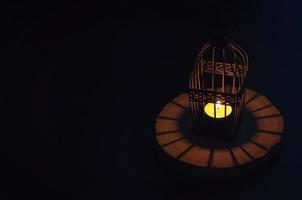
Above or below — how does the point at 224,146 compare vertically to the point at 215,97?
below

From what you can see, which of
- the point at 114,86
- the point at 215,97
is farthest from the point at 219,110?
the point at 114,86

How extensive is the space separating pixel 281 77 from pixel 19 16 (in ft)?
12.7

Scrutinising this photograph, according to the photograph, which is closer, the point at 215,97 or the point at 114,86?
the point at 215,97

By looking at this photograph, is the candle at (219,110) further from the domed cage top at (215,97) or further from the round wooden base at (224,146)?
the round wooden base at (224,146)

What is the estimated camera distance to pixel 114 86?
5.22m

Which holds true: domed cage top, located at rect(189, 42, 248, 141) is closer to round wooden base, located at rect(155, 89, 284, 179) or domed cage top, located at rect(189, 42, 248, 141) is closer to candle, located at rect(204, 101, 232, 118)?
candle, located at rect(204, 101, 232, 118)

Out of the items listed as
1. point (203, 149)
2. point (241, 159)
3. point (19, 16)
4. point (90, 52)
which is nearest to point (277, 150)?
point (241, 159)

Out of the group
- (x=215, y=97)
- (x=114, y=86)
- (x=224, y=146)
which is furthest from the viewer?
(x=114, y=86)

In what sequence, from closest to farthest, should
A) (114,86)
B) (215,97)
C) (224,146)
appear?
(215,97) < (224,146) < (114,86)

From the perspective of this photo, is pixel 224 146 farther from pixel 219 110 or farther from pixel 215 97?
pixel 215 97

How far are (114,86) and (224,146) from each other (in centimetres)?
188

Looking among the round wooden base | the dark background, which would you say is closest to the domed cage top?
the round wooden base

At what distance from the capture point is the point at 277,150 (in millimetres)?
3842

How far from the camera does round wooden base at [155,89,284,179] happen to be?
3.63 m
